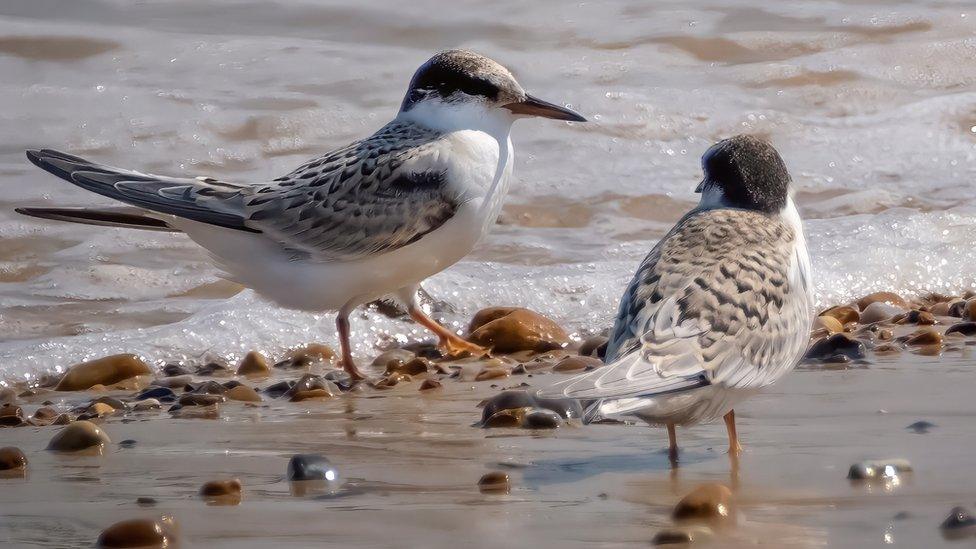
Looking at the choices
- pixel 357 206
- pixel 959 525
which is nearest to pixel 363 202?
pixel 357 206

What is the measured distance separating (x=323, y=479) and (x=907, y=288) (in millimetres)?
3600

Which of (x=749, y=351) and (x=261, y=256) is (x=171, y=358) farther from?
(x=749, y=351)

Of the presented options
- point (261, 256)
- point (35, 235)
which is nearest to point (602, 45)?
point (35, 235)

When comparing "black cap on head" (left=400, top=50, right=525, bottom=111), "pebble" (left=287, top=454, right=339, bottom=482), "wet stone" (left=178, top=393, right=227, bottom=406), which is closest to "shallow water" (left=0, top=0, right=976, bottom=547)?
"pebble" (left=287, top=454, right=339, bottom=482)

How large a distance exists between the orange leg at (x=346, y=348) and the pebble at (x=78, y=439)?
4.33 feet

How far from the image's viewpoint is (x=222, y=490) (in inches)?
132

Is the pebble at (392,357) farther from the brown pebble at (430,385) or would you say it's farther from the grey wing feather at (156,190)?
the grey wing feather at (156,190)

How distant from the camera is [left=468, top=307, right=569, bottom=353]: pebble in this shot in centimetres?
566

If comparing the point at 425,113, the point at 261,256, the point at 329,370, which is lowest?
the point at 329,370

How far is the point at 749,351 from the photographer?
3.54 m

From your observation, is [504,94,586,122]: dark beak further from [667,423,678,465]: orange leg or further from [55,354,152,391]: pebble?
[667,423,678,465]: orange leg

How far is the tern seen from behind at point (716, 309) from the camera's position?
328cm

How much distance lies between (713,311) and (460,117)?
2264mm

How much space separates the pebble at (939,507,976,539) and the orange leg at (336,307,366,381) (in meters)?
2.75
